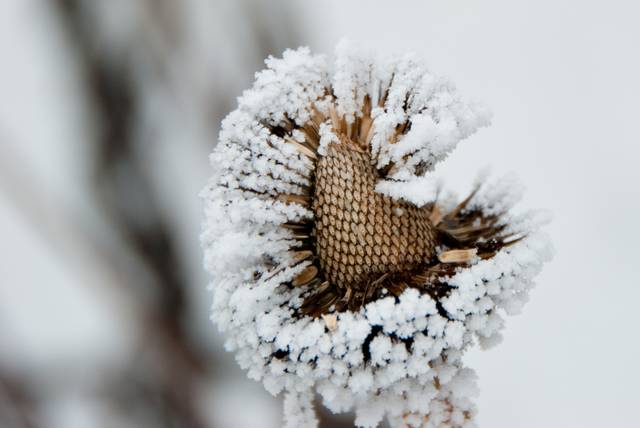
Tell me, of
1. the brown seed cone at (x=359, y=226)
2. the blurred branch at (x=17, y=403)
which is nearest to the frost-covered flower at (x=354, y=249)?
the brown seed cone at (x=359, y=226)

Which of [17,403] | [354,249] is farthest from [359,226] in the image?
[17,403]

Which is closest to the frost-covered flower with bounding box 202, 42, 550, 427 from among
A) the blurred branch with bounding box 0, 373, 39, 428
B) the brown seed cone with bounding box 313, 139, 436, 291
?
the brown seed cone with bounding box 313, 139, 436, 291

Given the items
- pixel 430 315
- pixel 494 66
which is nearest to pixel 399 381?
pixel 430 315

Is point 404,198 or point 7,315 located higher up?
point 7,315

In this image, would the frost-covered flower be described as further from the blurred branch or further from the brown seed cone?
the blurred branch

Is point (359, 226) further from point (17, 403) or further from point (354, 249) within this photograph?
point (17, 403)

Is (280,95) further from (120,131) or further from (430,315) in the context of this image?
(120,131)

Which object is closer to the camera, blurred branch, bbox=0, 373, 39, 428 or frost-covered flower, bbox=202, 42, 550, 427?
frost-covered flower, bbox=202, 42, 550, 427

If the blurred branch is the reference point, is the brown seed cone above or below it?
below
